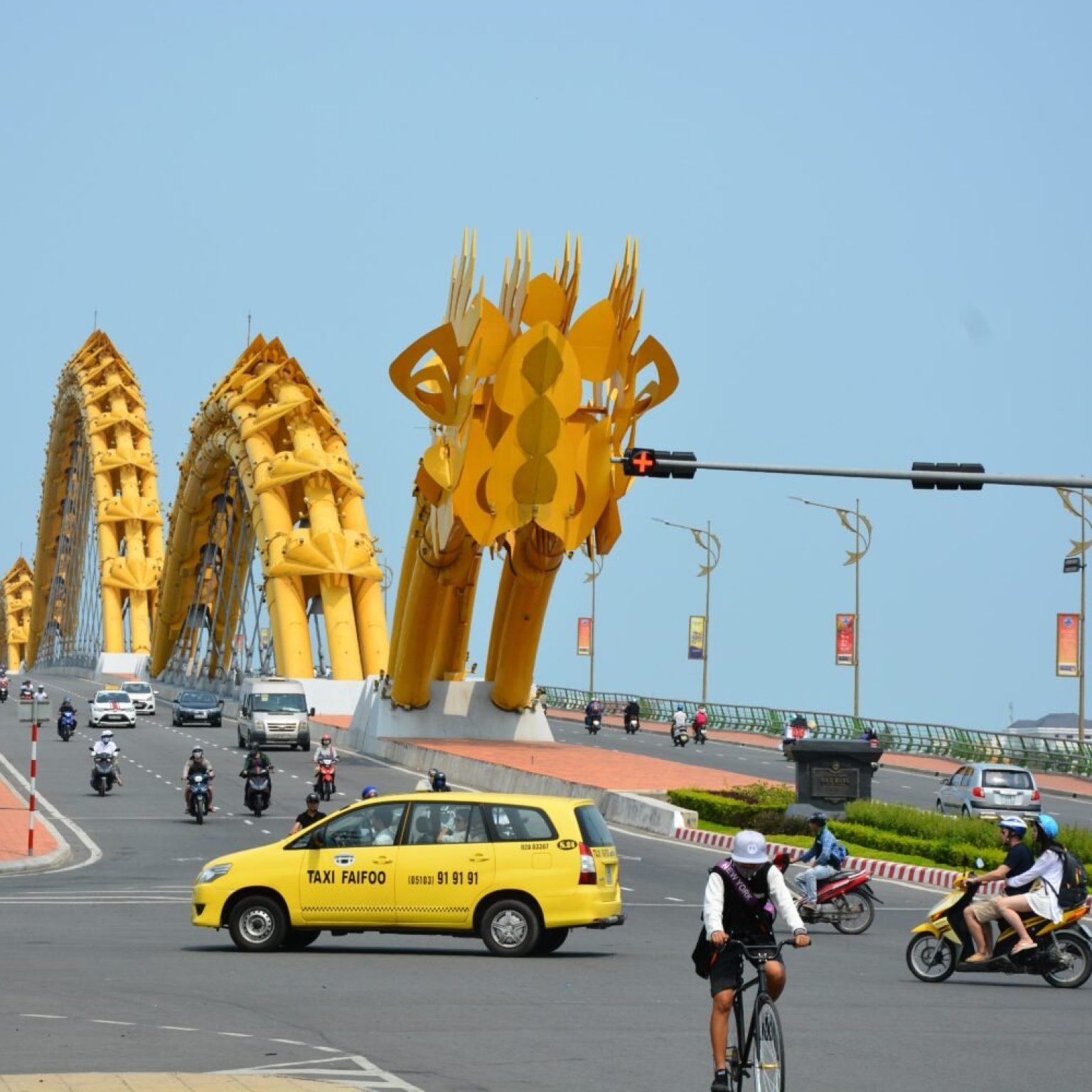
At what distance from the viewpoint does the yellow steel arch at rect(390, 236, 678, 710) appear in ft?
177

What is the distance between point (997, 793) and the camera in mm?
42000

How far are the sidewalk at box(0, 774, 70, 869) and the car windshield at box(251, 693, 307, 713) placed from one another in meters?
18.6

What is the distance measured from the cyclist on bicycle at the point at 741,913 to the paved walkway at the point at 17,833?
21.0m

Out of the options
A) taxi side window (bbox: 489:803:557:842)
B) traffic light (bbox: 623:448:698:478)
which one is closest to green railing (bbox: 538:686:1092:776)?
traffic light (bbox: 623:448:698:478)

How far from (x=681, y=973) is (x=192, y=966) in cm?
418

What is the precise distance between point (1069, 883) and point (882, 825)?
64.5ft

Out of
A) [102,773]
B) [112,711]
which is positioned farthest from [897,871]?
[112,711]

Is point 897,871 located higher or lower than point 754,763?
lower

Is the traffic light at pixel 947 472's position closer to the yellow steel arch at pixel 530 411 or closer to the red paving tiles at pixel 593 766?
the red paving tiles at pixel 593 766

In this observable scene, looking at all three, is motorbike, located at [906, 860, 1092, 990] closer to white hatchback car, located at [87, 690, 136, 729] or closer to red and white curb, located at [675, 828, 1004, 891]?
red and white curb, located at [675, 828, 1004, 891]

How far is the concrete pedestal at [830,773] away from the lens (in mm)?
42812

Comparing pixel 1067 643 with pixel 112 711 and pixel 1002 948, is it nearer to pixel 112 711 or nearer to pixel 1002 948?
pixel 112 711

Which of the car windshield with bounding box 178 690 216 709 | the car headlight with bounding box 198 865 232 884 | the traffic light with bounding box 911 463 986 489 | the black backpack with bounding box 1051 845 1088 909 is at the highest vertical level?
the traffic light with bounding box 911 463 986 489

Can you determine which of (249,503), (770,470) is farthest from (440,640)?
(770,470)
